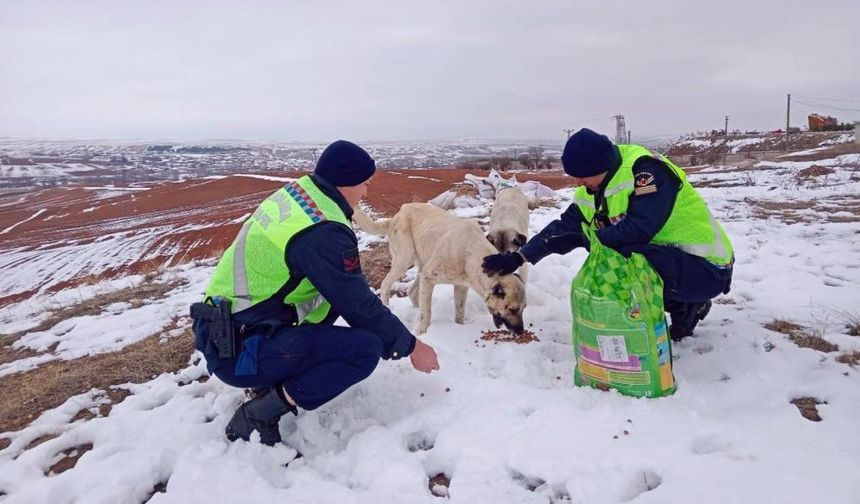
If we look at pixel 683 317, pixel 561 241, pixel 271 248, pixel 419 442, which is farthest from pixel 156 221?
pixel 683 317

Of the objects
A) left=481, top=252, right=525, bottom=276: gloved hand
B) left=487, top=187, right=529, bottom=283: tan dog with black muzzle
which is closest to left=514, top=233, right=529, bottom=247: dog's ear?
left=487, top=187, right=529, bottom=283: tan dog with black muzzle

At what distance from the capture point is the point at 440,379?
3430 millimetres

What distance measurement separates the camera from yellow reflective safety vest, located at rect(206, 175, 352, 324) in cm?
273

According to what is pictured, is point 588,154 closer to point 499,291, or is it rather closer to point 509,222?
point 499,291

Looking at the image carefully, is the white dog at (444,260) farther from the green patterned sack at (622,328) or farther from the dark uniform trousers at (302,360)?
the dark uniform trousers at (302,360)

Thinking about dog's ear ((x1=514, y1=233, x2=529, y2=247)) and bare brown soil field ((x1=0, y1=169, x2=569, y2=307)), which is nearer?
dog's ear ((x1=514, y1=233, x2=529, y2=247))

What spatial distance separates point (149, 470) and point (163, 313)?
3.96 metres

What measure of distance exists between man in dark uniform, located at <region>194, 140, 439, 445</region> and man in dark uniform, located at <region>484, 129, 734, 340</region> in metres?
1.51

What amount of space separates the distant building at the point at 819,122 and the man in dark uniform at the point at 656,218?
2306 inches

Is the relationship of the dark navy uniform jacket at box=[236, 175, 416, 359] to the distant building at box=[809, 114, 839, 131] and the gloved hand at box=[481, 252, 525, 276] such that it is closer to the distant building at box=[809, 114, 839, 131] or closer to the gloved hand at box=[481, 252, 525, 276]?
the gloved hand at box=[481, 252, 525, 276]

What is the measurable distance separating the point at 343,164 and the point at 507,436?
1842 mm

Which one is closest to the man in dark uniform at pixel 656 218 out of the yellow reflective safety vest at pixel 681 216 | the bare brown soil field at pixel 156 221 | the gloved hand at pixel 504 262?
the yellow reflective safety vest at pixel 681 216

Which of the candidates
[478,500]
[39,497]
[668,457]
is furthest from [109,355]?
[668,457]

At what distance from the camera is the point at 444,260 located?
16.2ft
